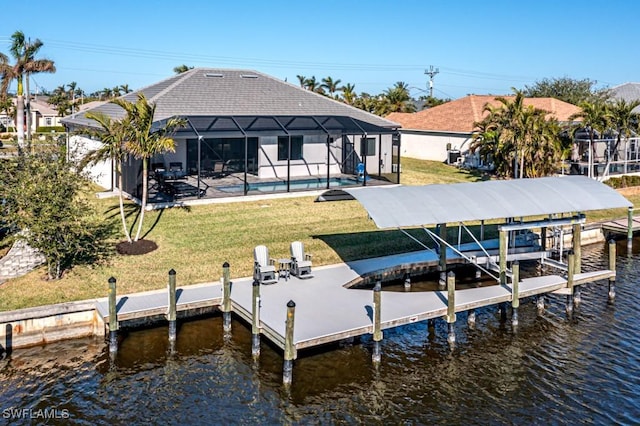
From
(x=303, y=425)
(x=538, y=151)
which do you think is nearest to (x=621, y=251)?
(x=538, y=151)

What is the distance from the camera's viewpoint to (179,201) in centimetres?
2722

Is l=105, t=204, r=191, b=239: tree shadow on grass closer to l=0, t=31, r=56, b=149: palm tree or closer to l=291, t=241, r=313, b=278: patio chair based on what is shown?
l=291, t=241, r=313, b=278: patio chair

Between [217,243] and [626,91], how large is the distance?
49284 mm

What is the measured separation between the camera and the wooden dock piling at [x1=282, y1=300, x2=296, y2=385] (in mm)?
13193

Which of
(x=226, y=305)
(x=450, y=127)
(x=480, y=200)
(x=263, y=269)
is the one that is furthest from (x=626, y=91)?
(x=226, y=305)

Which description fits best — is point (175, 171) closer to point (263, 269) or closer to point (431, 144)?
point (263, 269)

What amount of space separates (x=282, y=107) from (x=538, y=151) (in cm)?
1457

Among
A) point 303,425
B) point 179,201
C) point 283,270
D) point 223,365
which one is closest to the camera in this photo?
point 303,425

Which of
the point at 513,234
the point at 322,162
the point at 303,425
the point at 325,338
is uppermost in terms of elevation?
the point at 322,162

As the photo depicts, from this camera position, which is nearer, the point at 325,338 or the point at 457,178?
the point at 325,338

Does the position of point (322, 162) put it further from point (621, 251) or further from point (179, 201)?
point (621, 251)

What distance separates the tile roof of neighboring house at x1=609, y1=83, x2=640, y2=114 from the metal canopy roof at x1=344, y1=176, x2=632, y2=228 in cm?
4005

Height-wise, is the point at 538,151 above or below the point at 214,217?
above

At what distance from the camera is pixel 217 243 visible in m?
21.6
